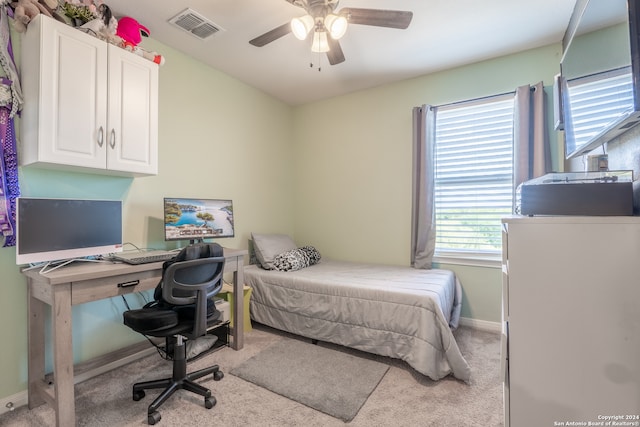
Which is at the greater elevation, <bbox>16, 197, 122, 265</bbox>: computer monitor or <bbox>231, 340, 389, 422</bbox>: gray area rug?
<bbox>16, 197, 122, 265</bbox>: computer monitor

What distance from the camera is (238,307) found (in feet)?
8.09

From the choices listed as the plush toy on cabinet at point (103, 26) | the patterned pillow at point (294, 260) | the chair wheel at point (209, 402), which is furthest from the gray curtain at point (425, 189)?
the plush toy on cabinet at point (103, 26)

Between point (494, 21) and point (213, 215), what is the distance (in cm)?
284

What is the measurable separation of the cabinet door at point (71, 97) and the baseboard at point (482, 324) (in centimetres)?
339

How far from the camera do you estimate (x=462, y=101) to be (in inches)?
118

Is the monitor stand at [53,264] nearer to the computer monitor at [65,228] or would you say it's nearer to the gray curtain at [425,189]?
the computer monitor at [65,228]

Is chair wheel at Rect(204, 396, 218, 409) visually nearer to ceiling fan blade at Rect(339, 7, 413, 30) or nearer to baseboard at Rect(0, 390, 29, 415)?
baseboard at Rect(0, 390, 29, 415)

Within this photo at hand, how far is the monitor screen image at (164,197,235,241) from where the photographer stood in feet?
7.98

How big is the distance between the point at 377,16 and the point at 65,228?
7.56ft

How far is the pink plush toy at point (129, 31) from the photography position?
2098 mm

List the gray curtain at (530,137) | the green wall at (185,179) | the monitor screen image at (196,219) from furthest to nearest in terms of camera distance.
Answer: the gray curtain at (530,137) → the monitor screen image at (196,219) → the green wall at (185,179)

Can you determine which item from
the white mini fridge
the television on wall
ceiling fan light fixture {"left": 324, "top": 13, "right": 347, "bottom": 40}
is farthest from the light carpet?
ceiling fan light fixture {"left": 324, "top": 13, "right": 347, "bottom": 40}

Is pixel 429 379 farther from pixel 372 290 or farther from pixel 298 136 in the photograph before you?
pixel 298 136

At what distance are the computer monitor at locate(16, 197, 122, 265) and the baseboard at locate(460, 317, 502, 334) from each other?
3.13 meters
